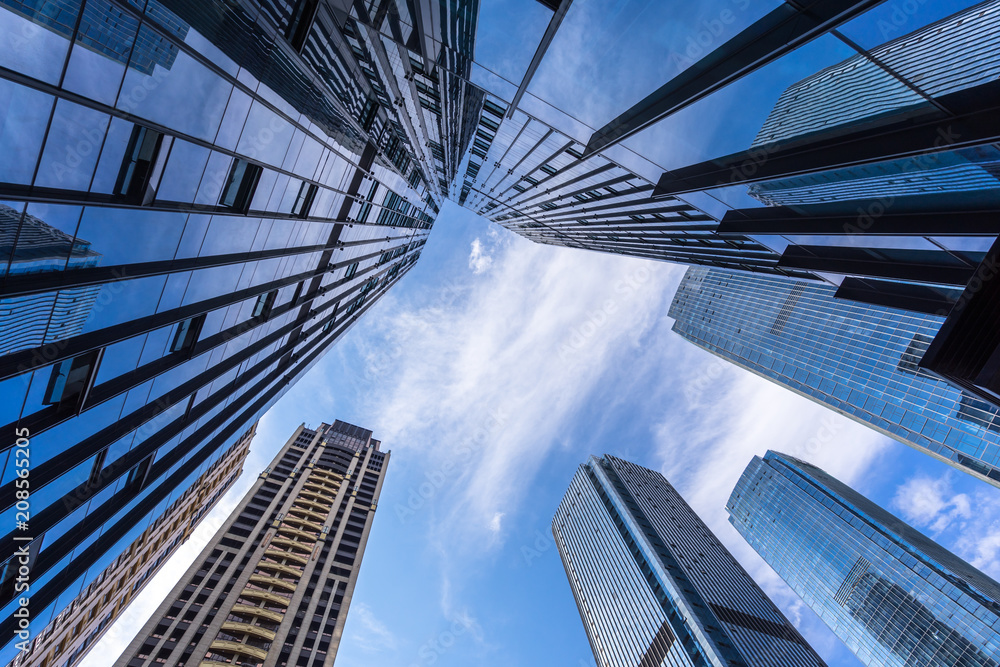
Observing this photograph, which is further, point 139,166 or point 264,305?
point 264,305

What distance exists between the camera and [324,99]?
14.9 m

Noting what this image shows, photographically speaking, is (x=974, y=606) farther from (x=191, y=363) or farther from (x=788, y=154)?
(x=191, y=363)

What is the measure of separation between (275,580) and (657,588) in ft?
227

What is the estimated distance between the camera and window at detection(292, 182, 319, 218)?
16297mm

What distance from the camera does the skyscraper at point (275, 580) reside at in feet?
166

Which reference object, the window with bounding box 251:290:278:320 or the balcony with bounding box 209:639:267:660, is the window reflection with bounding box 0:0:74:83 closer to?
the window with bounding box 251:290:278:320

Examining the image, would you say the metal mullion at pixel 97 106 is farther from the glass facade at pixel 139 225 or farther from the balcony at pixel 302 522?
the balcony at pixel 302 522

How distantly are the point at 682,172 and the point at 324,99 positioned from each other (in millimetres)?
12453

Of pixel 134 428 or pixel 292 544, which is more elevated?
pixel 134 428

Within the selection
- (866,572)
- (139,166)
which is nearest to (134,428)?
(139,166)

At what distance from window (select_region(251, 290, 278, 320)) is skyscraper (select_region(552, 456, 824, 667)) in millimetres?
86283

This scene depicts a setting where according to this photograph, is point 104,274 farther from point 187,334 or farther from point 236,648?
point 236,648

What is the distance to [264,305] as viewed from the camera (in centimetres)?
1859

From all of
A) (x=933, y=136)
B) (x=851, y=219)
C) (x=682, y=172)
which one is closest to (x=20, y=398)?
(x=933, y=136)
